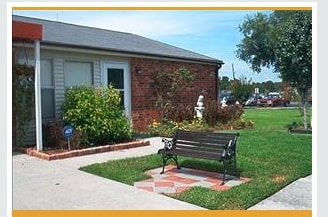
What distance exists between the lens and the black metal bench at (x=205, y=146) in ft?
21.6

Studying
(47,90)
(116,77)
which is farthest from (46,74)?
(116,77)

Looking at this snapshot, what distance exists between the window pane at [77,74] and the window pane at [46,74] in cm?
49

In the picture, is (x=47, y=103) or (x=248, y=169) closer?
(x=248, y=169)

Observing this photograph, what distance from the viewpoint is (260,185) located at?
6.10m

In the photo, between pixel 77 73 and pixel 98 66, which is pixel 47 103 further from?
pixel 98 66

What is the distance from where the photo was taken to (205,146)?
6980 millimetres

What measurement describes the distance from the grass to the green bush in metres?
1.79

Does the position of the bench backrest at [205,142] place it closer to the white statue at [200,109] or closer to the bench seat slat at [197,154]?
the bench seat slat at [197,154]

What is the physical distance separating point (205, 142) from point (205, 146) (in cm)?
7

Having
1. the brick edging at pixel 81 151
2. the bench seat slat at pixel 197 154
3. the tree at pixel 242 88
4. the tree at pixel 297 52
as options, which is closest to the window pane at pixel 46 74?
the brick edging at pixel 81 151

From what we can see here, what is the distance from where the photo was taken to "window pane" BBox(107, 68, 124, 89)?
1201 cm
